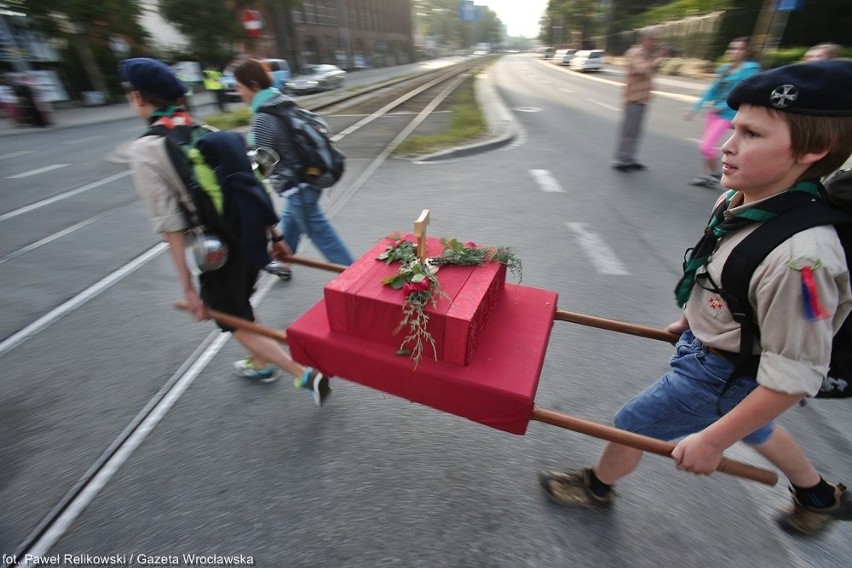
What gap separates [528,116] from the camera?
13672mm

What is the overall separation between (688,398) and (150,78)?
2759mm

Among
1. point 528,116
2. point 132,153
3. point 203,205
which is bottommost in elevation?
point 528,116

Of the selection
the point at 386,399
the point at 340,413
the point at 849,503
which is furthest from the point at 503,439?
the point at 849,503

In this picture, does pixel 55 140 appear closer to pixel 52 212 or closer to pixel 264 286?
pixel 52 212

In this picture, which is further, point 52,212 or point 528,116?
point 528,116

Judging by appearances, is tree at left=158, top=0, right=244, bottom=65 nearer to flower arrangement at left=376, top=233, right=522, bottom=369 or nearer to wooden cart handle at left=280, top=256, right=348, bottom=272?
wooden cart handle at left=280, top=256, right=348, bottom=272

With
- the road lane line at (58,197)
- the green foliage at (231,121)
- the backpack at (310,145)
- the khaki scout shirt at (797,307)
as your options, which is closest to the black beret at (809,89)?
the khaki scout shirt at (797,307)

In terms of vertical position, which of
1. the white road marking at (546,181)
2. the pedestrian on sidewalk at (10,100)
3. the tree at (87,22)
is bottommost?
the white road marking at (546,181)

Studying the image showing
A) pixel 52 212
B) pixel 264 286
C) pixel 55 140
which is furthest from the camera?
pixel 55 140

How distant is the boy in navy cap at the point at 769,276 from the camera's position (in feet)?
3.73

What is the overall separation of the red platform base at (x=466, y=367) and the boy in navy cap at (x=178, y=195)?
620 millimetres

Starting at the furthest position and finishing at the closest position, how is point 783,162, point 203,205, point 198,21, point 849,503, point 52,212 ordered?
point 198,21 → point 52,212 → point 203,205 → point 849,503 → point 783,162

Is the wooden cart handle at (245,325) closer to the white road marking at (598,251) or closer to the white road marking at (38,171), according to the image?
the white road marking at (598,251)

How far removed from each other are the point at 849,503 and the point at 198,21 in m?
36.5
